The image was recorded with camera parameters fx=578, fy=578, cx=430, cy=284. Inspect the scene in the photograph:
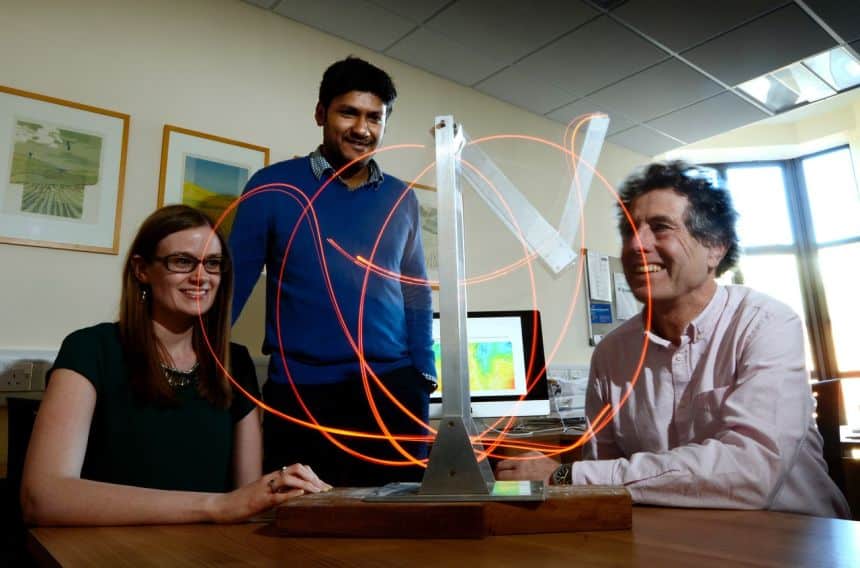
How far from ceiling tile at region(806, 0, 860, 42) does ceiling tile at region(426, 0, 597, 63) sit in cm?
116

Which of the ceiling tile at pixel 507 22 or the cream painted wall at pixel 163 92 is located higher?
the ceiling tile at pixel 507 22

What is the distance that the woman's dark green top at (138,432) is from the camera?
1.25m

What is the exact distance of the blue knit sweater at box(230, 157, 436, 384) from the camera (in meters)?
1.58

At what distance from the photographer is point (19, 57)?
2.12 metres

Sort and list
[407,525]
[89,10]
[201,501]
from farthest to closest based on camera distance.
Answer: [89,10]
[201,501]
[407,525]

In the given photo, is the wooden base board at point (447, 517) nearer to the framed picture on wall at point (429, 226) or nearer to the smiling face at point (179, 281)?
the smiling face at point (179, 281)

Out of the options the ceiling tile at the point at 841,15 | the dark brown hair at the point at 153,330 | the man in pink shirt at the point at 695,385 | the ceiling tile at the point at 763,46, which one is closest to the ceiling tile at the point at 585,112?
the ceiling tile at the point at 763,46

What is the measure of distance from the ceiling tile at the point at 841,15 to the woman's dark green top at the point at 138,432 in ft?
11.2

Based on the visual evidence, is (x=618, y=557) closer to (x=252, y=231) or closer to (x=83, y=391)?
(x=83, y=391)

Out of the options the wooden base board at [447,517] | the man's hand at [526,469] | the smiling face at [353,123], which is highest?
the smiling face at [353,123]

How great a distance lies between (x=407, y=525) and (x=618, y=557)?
10.1 inches

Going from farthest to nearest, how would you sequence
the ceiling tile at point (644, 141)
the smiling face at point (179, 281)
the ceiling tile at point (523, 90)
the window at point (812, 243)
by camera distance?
the window at point (812, 243) < the ceiling tile at point (644, 141) < the ceiling tile at point (523, 90) < the smiling face at point (179, 281)

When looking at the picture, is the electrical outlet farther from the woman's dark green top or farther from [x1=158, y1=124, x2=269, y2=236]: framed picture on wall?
the woman's dark green top

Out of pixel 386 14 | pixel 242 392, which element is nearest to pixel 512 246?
pixel 386 14
